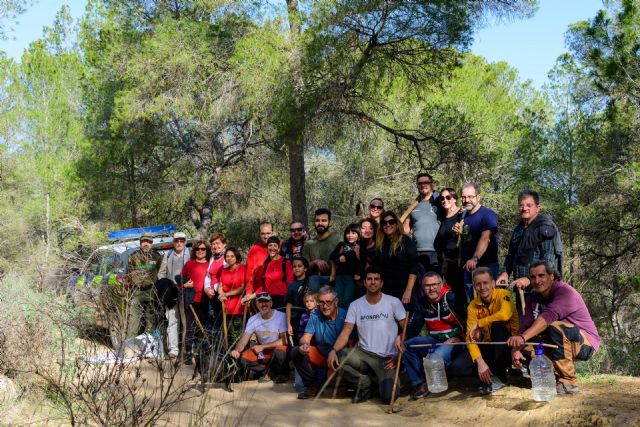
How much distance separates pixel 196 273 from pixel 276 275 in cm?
135

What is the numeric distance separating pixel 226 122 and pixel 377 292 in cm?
1048

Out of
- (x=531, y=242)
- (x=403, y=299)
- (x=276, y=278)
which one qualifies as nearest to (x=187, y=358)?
(x=276, y=278)

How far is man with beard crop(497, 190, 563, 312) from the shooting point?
6785 mm

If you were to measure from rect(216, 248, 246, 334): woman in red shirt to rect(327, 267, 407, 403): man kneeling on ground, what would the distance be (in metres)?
2.08

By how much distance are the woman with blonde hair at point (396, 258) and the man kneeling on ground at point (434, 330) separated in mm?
340

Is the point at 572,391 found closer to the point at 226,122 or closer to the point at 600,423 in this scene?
the point at 600,423

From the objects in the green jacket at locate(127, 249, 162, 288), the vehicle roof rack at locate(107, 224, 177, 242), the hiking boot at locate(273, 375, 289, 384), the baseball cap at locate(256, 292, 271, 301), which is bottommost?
the hiking boot at locate(273, 375, 289, 384)

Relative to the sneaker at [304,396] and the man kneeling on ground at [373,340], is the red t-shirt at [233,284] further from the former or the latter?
the man kneeling on ground at [373,340]

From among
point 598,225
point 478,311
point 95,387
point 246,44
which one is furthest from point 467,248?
point 598,225

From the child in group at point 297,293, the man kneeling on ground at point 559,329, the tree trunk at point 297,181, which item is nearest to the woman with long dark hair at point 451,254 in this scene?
the man kneeling on ground at point 559,329

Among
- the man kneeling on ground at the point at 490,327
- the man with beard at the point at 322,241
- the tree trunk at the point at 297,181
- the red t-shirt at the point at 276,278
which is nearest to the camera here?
the man kneeling on ground at the point at 490,327

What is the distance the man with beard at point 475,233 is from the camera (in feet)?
24.3

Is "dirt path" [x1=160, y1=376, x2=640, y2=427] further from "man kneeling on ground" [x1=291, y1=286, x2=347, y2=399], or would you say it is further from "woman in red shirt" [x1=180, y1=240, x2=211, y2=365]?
"woman in red shirt" [x1=180, y1=240, x2=211, y2=365]

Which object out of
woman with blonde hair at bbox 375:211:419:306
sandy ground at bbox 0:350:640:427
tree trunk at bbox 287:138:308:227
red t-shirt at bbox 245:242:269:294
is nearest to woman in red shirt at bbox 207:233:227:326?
red t-shirt at bbox 245:242:269:294
